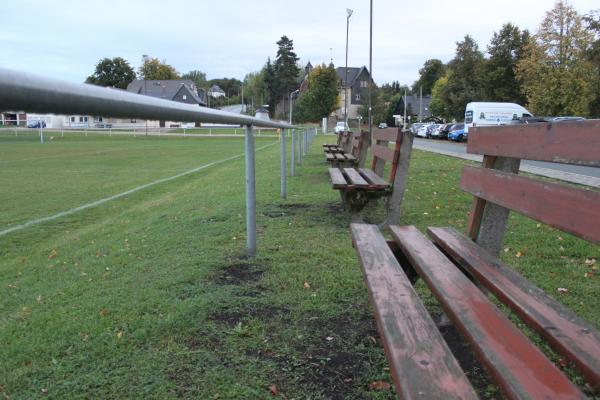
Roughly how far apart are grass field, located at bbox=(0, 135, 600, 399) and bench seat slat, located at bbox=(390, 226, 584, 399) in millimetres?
482

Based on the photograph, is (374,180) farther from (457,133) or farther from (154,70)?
(154,70)

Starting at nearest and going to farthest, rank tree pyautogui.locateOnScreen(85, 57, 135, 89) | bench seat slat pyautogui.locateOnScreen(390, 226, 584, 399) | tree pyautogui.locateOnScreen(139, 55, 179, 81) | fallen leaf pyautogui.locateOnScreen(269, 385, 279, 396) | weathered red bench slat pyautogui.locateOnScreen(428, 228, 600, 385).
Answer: bench seat slat pyautogui.locateOnScreen(390, 226, 584, 399), weathered red bench slat pyautogui.locateOnScreen(428, 228, 600, 385), fallen leaf pyautogui.locateOnScreen(269, 385, 279, 396), tree pyautogui.locateOnScreen(85, 57, 135, 89), tree pyautogui.locateOnScreen(139, 55, 179, 81)

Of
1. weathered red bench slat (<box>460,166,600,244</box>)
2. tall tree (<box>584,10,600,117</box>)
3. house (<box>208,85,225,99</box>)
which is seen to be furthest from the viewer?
house (<box>208,85,225,99</box>)

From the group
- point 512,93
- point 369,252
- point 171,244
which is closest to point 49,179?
point 171,244

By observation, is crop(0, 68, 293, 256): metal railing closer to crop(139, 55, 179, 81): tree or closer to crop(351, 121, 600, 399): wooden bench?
crop(351, 121, 600, 399): wooden bench

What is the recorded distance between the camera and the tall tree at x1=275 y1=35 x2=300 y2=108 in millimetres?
96075

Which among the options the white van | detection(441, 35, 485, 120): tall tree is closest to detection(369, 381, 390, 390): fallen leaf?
the white van

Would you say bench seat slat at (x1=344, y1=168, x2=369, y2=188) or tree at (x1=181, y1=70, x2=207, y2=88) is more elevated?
tree at (x1=181, y1=70, x2=207, y2=88)

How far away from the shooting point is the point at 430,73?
102 m

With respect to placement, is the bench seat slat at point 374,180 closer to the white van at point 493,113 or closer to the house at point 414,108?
the white van at point 493,113

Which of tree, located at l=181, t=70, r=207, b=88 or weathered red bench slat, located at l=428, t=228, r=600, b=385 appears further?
tree, located at l=181, t=70, r=207, b=88

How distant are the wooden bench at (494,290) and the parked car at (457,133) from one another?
3640cm

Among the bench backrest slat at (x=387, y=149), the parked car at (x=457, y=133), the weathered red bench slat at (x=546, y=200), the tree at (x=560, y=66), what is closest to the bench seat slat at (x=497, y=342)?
the weathered red bench slat at (x=546, y=200)

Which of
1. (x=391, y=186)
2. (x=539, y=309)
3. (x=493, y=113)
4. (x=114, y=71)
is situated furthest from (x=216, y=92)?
(x=539, y=309)
